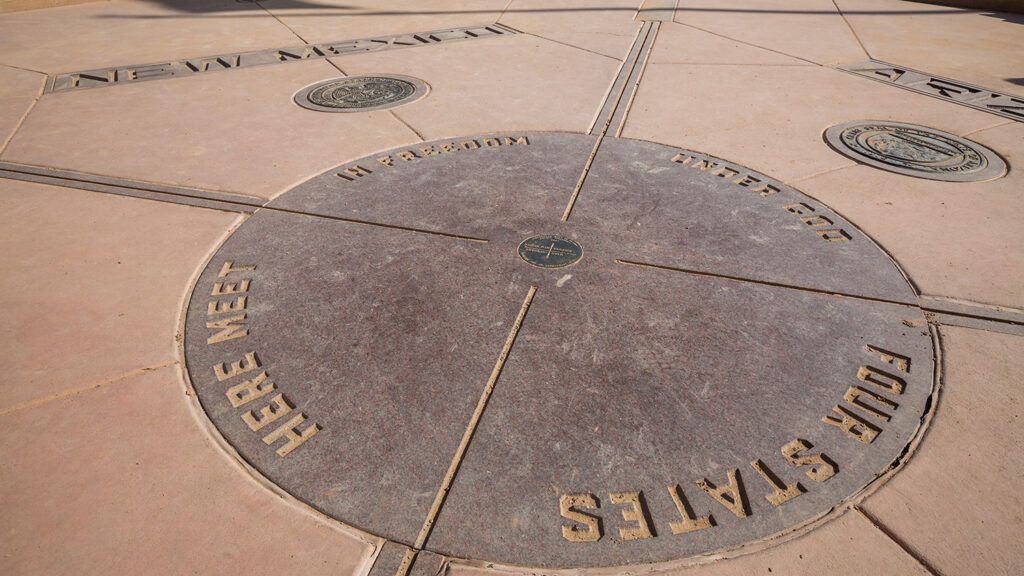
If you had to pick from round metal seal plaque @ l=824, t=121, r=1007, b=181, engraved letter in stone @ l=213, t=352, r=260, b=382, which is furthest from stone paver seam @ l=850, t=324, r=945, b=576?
engraved letter in stone @ l=213, t=352, r=260, b=382

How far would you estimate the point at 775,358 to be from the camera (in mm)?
2607

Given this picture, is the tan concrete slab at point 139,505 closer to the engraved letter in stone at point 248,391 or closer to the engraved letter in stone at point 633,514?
the engraved letter in stone at point 248,391

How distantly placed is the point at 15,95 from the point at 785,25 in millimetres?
8118

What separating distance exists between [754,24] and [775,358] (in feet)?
21.3

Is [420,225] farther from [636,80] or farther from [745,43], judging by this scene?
[745,43]

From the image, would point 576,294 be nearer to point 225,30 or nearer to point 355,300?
point 355,300

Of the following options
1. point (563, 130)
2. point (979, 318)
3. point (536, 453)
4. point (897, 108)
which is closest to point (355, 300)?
point (536, 453)

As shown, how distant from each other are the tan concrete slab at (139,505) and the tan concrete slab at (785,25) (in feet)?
21.1

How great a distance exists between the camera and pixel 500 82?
5.75 m

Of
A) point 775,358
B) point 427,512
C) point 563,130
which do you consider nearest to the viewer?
point 427,512

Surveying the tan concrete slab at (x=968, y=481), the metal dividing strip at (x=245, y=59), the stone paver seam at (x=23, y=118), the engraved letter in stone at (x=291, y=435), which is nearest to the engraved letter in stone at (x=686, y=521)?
the tan concrete slab at (x=968, y=481)

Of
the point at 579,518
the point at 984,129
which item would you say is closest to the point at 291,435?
the point at 579,518

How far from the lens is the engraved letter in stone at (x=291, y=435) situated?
7.30 feet

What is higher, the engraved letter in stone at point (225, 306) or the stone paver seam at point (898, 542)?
the stone paver seam at point (898, 542)
